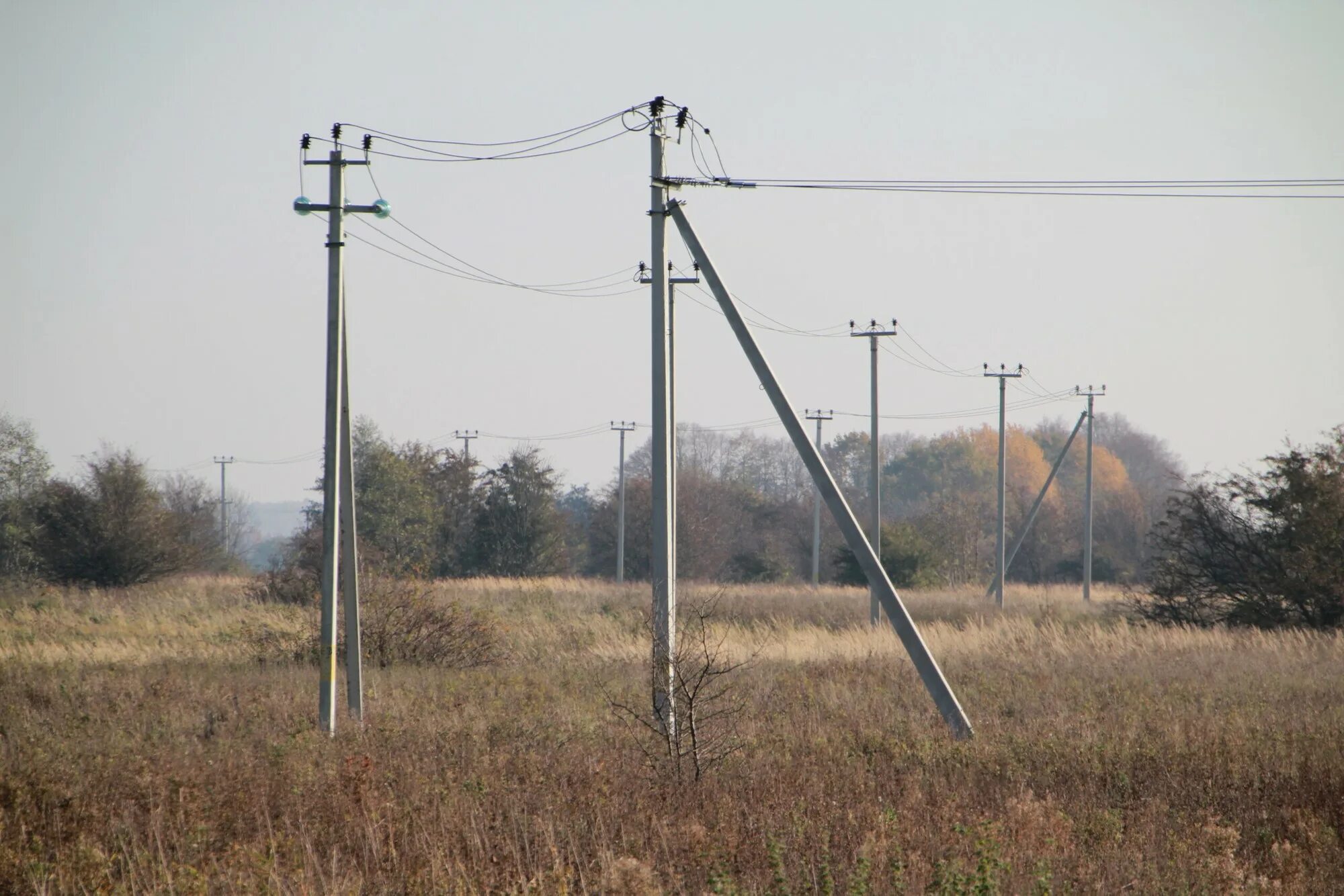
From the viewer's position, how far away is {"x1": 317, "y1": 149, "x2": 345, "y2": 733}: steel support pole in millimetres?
12055

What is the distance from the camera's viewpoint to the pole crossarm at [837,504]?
1116 centimetres

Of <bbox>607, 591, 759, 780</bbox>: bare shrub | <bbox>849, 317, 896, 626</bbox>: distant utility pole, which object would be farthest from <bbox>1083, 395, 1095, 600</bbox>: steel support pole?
<bbox>607, 591, 759, 780</bbox>: bare shrub

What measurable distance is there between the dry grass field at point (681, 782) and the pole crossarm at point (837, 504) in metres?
0.45

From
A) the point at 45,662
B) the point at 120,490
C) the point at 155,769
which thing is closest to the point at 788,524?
the point at 120,490

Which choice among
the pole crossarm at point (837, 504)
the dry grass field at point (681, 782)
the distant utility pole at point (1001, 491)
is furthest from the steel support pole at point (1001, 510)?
the pole crossarm at point (837, 504)

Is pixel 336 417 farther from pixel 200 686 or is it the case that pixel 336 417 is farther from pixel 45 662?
pixel 45 662

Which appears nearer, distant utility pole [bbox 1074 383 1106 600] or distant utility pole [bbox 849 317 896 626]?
distant utility pole [bbox 849 317 896 626]

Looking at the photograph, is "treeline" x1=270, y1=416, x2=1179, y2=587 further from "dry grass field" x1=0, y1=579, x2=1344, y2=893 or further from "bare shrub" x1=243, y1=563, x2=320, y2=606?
"dry grass field" x1=0, y1=579, x2=1344, y2=893

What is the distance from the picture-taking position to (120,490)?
3619 cm

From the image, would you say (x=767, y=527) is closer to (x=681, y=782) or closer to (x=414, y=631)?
(x=414, y=631)

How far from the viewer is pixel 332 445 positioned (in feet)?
40.6

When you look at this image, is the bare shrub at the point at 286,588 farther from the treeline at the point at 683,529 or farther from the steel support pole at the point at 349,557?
the steel support pole at the point at 349,557

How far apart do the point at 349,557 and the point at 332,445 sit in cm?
178

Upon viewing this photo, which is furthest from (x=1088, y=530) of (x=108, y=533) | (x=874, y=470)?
(x=108, y=533)
